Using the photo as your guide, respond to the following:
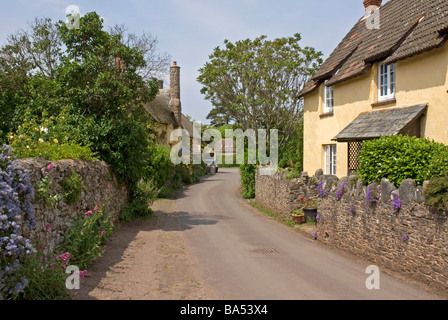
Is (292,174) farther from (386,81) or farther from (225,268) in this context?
(225,268)

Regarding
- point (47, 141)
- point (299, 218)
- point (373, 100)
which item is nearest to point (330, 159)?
point (299, 218)

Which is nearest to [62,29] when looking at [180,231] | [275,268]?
[180,231]

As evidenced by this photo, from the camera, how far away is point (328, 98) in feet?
60.0

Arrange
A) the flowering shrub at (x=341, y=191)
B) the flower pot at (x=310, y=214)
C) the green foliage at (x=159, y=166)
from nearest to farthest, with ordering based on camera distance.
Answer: the flowering shrub at (x=341, y=191) → the flower pot at (x=310, y=214) → the green foliage at (x=159, y=166)

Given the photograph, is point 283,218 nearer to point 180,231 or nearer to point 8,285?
point 180,231

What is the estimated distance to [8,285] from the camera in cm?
499

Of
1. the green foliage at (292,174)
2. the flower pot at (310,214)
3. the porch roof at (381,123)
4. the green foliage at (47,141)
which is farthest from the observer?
the green foliage at (292,174)

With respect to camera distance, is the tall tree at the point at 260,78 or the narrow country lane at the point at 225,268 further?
the tall tree at the point at 260,78

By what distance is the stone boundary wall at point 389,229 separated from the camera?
7.59 metres

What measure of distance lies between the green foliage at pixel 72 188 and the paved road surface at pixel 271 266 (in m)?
3.39

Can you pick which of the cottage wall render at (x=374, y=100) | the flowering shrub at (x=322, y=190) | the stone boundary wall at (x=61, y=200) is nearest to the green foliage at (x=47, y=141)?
the stone boundary wall at (x=61, y=200)

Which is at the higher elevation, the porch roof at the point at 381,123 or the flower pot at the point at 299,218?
the porch roof at the point at 381,123

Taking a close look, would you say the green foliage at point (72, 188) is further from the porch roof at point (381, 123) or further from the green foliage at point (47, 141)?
the porch roof at point (381, 123)

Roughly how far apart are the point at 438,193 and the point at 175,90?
32.9 meters
